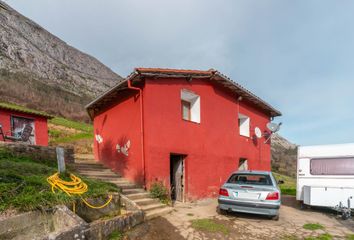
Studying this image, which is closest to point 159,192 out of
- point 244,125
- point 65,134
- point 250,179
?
point 250,179

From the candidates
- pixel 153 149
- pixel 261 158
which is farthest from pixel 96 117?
pixel 261 158

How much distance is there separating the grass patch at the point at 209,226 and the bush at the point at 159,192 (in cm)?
187

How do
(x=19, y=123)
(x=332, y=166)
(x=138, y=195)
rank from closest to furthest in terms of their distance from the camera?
(x=138, y=195) → (x=332, y=166) → (x=19, y=123)

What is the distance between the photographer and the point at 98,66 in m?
69.8

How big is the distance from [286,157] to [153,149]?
27667mm

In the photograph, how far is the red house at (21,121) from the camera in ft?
41.4

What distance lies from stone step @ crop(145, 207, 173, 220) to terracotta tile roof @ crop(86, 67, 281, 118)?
4677 millimetres

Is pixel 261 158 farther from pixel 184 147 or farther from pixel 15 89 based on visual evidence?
pixel 15 89

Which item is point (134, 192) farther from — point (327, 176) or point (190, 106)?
point (327, 176)

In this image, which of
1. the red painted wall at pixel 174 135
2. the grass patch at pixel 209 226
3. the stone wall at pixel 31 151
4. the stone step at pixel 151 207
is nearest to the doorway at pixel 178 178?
the red painted wall at pixel 174 135

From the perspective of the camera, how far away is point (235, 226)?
270 inches

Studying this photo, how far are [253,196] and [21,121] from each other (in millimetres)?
12382

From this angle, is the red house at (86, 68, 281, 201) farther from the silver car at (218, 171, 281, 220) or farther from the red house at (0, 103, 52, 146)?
the red house at (0, 103, 52, 146)

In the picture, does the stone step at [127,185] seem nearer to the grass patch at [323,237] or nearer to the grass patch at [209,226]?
the grass patch at [209,226]
